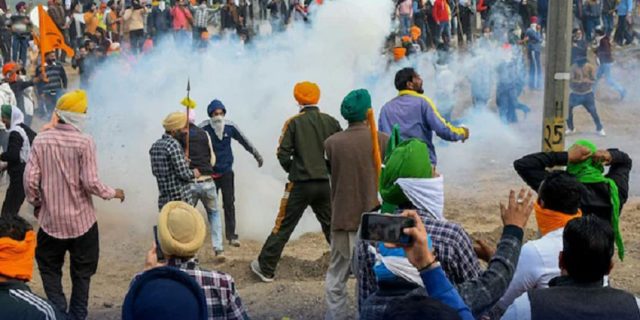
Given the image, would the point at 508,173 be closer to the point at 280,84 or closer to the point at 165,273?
the point at 280,84

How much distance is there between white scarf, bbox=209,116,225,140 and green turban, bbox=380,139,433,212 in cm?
613

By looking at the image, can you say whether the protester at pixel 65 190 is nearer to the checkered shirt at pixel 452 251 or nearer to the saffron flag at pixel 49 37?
the checkered shirt at pixel 452 251

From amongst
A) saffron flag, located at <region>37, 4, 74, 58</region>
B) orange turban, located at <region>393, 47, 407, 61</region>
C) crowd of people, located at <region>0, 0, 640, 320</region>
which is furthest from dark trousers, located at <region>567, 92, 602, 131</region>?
crowd of people, located at <region>0, 0, 640, 320</region>

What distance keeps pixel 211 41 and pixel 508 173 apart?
9000mm

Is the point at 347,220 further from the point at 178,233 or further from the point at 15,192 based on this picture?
the point at 15,192

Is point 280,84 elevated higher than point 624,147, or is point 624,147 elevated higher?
point 280,84

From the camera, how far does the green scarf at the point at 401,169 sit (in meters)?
4.16

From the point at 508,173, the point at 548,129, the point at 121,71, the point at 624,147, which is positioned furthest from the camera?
the point at 121,71

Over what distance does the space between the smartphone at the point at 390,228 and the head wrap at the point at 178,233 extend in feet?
2.92

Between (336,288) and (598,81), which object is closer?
(336,288)

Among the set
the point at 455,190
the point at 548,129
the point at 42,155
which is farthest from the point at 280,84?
the point at 548,129

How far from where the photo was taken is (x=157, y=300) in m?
3.64

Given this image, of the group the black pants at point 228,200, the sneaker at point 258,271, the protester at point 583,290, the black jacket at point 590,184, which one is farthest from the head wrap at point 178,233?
the black pants at point 228,200

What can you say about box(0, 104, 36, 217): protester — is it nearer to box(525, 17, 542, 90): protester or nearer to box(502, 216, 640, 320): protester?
box(502, 216, 640, 320): protester
